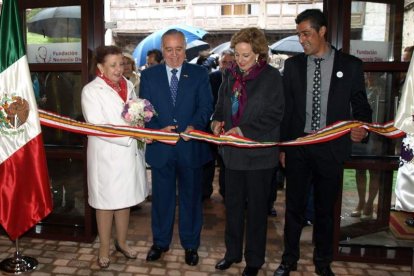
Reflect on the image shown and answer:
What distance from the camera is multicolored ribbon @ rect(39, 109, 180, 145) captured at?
3309 millimetres

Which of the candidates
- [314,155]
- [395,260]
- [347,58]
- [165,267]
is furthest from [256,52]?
[395,260]

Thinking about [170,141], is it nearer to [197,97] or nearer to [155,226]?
[197,97]

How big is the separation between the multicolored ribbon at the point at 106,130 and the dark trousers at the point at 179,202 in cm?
34

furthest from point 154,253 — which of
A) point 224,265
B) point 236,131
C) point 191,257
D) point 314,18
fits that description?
point 314,18

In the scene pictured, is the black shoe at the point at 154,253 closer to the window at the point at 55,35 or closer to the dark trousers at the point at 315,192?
the dark trousers at the point at 315,192

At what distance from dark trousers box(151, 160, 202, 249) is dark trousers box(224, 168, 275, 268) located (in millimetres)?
420

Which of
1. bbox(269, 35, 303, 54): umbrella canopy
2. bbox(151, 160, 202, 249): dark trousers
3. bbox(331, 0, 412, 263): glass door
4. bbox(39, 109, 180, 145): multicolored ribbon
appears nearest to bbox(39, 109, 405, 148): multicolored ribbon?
bbox(39, 109, 180, 145): multicolored ribbon

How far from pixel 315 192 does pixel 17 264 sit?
104 inches

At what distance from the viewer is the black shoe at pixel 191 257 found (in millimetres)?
3703

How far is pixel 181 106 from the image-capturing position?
3572mm

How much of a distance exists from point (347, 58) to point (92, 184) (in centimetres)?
232

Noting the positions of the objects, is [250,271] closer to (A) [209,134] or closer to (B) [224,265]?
(B) [224,265]

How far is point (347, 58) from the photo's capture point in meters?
3.17

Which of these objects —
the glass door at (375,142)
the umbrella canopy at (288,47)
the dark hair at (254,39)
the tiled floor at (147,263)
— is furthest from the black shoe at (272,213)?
the umbrella canopy at (288,47)
